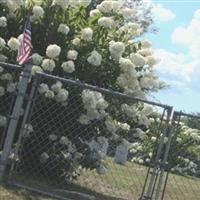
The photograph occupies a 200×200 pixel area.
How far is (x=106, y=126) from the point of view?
32.4 feet

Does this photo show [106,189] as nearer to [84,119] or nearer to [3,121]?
[84,119]

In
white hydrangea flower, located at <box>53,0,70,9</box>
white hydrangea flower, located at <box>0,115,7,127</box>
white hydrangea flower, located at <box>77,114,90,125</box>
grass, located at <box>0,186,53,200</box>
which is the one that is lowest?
grass, located at <box>0,186,53,200</box>

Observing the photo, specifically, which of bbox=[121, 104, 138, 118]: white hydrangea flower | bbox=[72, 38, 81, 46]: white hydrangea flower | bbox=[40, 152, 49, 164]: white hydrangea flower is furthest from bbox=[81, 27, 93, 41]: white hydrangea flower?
bbox=[40, 152, 49, 164]: white hydrangea flower

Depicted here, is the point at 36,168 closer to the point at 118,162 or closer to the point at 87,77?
the point at 87,77

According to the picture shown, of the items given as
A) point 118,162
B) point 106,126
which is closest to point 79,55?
point 106,126

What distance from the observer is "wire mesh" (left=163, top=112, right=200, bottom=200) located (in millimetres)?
12320

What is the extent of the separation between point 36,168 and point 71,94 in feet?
4.02

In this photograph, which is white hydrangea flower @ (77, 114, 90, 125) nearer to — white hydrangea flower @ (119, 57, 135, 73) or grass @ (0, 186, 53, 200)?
white hydrangea flower @ (119, 57, 135, 73)

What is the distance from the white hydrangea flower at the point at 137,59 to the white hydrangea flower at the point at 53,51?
4.20ft

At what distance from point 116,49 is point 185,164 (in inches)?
272

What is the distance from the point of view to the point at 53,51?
9344mm

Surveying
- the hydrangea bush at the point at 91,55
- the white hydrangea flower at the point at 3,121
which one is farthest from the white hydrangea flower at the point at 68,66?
the white hydrangea flower at the point at 3,121

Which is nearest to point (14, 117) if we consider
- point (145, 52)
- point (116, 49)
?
point (116, 49)

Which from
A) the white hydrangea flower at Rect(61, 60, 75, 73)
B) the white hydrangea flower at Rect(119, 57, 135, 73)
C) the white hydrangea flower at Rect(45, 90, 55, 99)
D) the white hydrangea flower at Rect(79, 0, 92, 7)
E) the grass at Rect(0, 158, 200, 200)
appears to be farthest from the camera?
the white hydrangea flower at Rect(79, 0, 92, 7)
